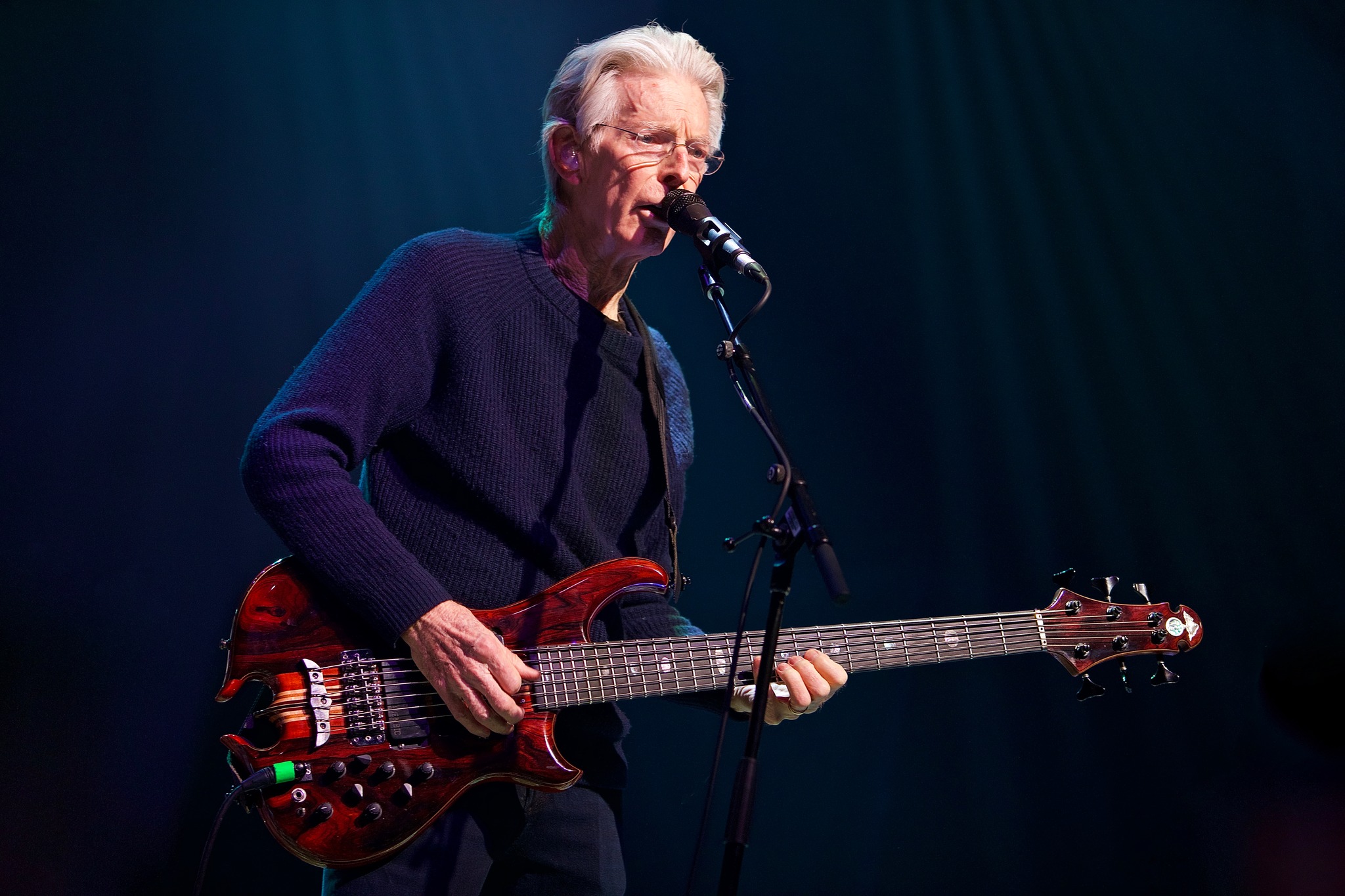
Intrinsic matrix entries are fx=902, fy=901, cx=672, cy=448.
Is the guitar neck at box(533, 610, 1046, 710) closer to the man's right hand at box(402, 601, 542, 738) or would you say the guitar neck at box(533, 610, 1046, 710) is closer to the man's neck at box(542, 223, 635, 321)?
the man's right hand at box(402, 601, 542, 738)

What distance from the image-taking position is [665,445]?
240 cm

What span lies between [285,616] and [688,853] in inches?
89.4

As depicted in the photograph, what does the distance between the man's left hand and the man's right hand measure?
25.0 inches

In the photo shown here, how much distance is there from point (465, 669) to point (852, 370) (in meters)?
2.44

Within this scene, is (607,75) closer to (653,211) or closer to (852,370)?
(653,211)

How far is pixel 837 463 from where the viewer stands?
371 cm

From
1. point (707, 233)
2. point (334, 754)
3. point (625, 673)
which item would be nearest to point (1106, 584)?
point (625, 673)

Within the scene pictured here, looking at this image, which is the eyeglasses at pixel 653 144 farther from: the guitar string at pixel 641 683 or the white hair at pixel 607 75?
the guitar string at pixel 641 683

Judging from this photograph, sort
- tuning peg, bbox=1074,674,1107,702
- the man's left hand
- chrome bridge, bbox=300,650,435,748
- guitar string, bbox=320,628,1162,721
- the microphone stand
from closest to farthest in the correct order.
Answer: the microphone stand < chrome bridge, bbox=300,650,435,748 < guitar string, bbox=320,628,1162,721 < the man's left hand < tuning peg, bbox=1074,674,1107,702

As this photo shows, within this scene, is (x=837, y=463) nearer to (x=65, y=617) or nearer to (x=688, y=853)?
(x=688, y=853)

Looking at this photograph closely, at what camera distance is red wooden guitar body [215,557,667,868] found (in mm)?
1630

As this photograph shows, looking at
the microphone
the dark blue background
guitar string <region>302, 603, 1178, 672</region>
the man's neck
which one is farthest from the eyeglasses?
the dark blue background

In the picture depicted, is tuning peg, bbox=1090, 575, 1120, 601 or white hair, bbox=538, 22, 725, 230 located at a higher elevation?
white hair, bbox=538, 22, 725, 230

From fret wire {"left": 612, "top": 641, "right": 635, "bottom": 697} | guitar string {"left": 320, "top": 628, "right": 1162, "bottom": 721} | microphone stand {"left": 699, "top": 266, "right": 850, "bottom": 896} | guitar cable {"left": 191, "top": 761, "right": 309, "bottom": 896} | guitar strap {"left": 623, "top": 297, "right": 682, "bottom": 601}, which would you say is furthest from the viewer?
guitar strap {"left": 623, "top": 297, "right": 682, "bottom": 601}
